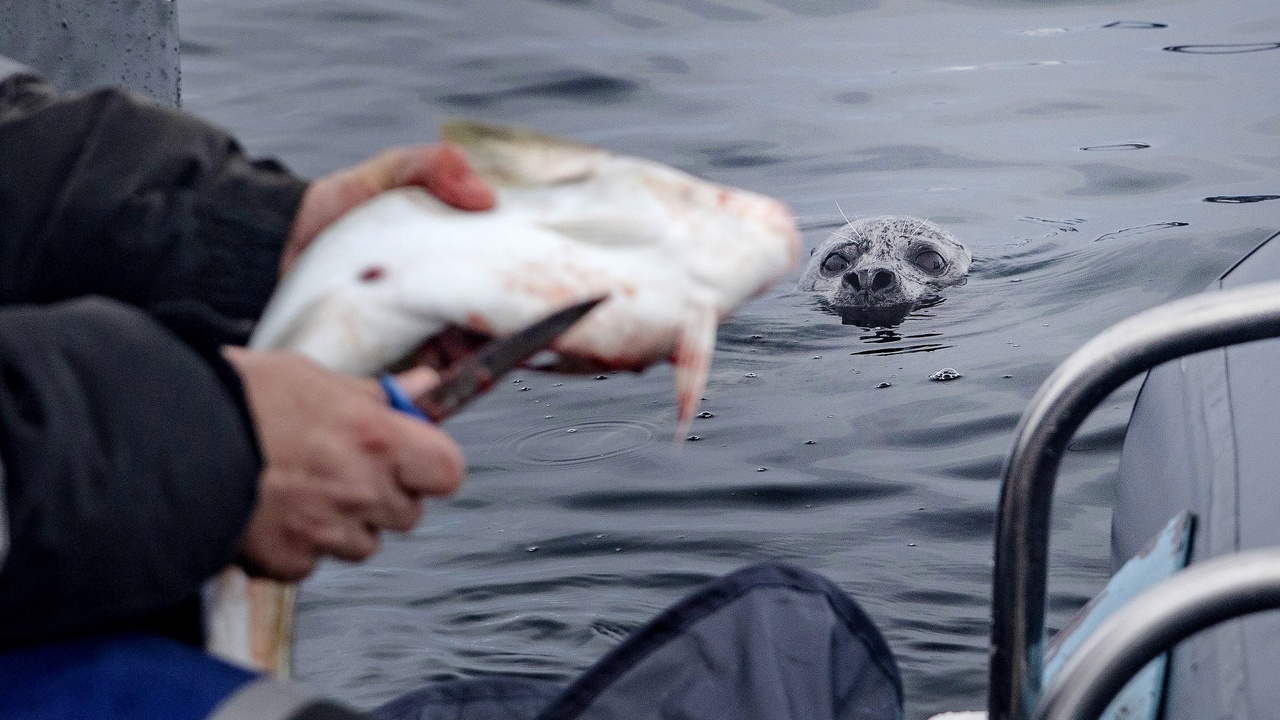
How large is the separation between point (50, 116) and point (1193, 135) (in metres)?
10.3

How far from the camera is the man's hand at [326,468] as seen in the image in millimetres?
929

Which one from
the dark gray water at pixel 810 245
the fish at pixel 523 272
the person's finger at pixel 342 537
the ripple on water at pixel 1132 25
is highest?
the fish at pixel 523 272

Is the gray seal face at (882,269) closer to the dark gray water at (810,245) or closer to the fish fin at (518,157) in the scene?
the dark gray water at (810,245)

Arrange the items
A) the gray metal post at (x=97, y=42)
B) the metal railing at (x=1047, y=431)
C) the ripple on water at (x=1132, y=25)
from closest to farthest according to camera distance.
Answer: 1. the metal railing at (x=1047, y=431)
2. the gray metal post at (x=97, y=42)
3. the ripple on water at (x=1132, y=25)

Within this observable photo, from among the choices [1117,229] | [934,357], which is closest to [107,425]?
[934,357]

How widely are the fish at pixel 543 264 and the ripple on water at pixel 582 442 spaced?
396 cm

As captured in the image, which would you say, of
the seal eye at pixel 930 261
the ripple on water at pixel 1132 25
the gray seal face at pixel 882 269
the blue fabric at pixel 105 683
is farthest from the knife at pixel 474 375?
the ripple on water at pixel 1132 25

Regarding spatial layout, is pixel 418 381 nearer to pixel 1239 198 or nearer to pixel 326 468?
pixel 326 468

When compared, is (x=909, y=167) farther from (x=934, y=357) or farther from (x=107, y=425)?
(x=107, y=425)

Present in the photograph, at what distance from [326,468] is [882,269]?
5.89 m

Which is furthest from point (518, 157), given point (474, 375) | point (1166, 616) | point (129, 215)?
point (1166, 616)

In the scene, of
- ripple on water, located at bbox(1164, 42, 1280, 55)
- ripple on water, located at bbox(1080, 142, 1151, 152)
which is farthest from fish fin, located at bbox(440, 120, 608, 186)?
ripple on water, located at bbox(1164, 42, 1280, 55)

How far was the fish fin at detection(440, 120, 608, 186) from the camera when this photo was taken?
1.11m

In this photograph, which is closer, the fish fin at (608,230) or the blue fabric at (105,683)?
the blue fabric at (105,683)
